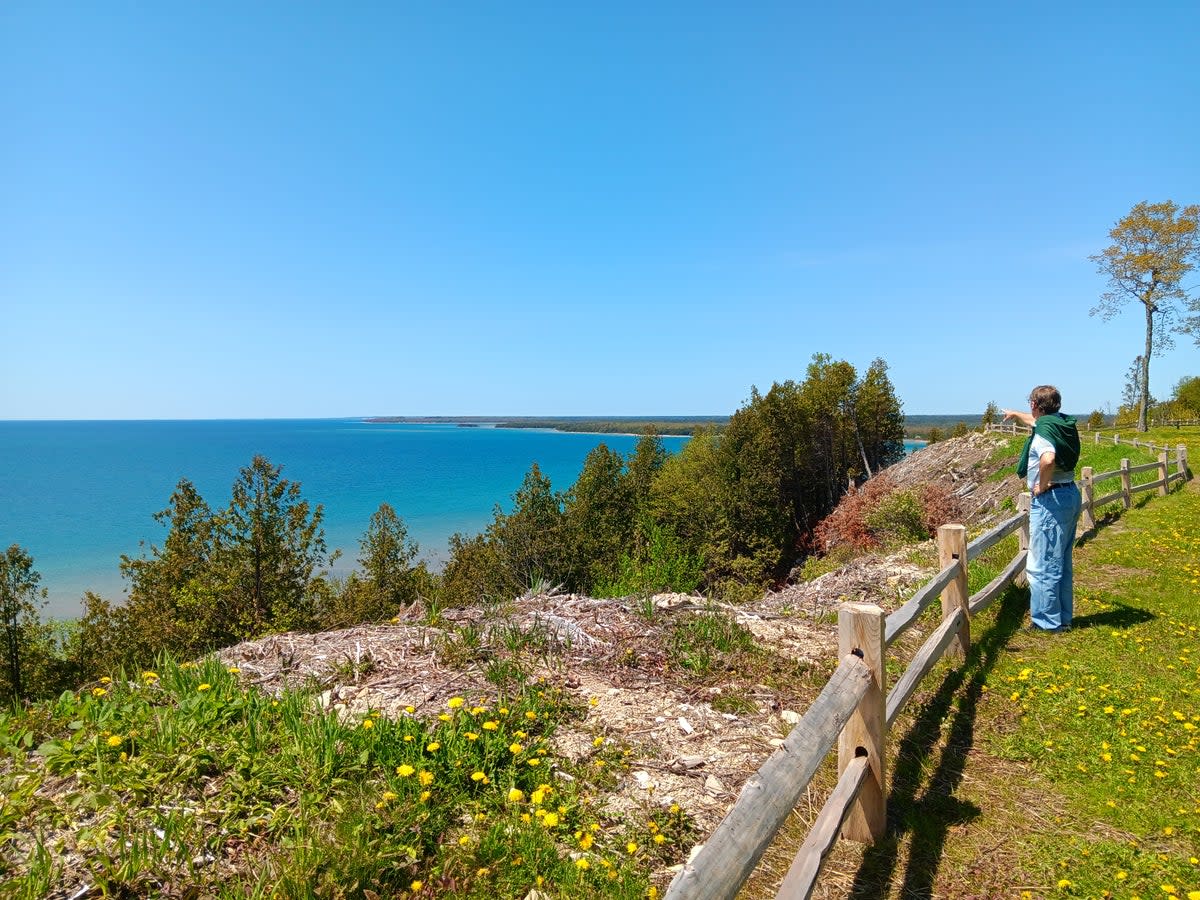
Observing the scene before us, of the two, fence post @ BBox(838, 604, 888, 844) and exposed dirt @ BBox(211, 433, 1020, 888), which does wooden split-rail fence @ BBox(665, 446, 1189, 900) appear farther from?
exposed dirt @ BBox(211, 433, 1020, 888)

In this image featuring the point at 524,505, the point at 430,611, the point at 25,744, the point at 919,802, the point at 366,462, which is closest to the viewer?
the point at 25,744

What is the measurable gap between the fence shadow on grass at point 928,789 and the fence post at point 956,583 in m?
0.20

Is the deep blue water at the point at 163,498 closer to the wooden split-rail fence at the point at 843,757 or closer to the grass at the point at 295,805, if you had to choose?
the grass at the point at 295,805

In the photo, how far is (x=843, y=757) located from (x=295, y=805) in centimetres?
309

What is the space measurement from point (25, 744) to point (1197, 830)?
678 cm

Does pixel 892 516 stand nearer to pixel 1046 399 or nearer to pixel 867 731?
pixel 1046 399

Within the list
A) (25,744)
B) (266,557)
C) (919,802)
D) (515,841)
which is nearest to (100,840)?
(25,744)

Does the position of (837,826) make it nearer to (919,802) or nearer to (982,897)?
(982,897)

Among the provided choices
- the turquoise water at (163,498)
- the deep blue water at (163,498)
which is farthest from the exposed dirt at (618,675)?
the turquoise water at (163,498)

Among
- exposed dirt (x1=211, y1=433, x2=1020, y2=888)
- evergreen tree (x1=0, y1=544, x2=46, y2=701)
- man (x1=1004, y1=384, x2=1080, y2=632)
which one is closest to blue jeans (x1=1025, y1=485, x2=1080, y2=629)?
man (x1=1004, y1=384, x2=1080, y2=632)

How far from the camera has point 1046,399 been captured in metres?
Answer: 6.38

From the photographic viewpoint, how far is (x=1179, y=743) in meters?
4.43

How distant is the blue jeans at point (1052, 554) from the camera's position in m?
6.46

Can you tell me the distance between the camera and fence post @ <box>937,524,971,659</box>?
6.13m
